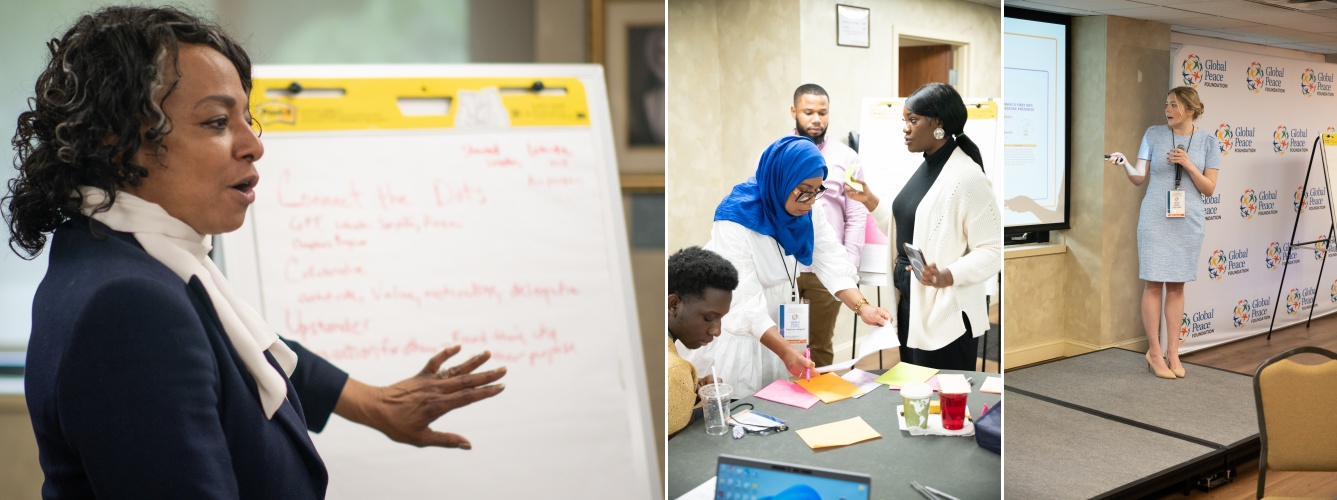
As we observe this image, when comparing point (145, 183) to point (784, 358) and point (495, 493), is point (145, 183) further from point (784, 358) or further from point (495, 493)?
point (784, 358)

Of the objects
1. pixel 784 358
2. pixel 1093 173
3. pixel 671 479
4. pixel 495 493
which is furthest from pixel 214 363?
pixel 1093 173

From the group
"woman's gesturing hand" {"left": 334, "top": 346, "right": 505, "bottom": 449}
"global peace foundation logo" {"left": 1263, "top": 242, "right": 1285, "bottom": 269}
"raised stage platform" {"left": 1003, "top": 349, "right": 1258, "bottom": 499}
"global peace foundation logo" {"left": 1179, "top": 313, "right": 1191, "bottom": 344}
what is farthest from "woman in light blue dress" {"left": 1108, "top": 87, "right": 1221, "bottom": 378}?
"woman's gesturing hand" {"left": 334, "top": 346, "right": 505, "bottom": 449}

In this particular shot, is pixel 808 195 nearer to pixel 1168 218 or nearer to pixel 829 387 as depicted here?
pixel 829 387

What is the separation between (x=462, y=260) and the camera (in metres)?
1.91

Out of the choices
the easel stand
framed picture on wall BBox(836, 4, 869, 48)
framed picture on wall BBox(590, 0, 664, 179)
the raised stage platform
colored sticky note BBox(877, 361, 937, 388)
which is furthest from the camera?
the easel stand

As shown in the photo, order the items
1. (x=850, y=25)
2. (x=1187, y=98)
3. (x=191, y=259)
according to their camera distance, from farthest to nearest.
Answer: (x=1187, y=98), (x=850, y=25), (x=191, y=259)

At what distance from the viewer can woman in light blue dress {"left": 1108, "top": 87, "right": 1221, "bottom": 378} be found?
3.42 metres

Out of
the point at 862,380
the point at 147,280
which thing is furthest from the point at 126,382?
the point at 862,380

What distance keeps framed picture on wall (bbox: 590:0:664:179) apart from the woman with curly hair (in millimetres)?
790

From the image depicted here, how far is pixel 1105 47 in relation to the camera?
3455 mm

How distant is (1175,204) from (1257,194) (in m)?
0.54

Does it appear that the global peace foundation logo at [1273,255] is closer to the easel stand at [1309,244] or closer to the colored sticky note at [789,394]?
the easel stand at [1309,244]

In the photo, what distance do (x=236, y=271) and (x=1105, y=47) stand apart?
10.6 feet

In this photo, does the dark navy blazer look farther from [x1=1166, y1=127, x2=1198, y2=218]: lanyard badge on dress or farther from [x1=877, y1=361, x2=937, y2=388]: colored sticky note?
[x1=1166, y1=127, x2=1198, y2=218]: lanyard badge on dress
